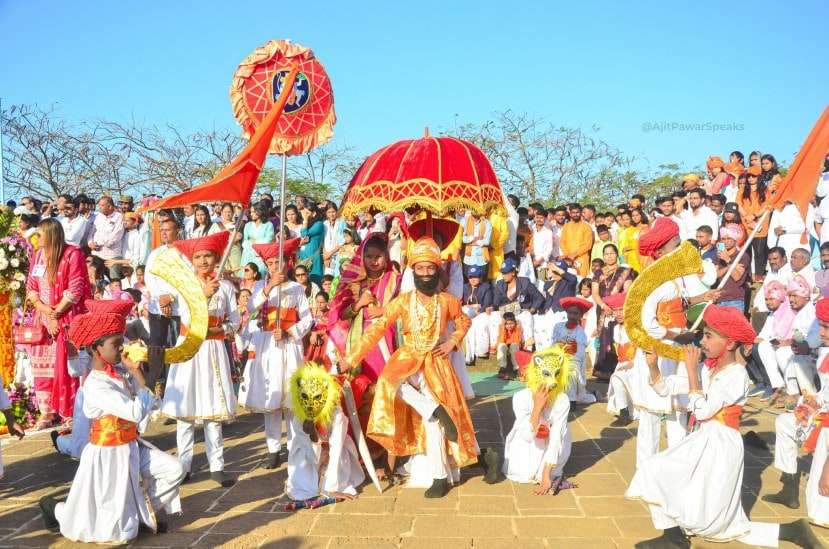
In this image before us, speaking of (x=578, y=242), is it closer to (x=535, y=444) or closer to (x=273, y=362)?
(x=535, y=444)

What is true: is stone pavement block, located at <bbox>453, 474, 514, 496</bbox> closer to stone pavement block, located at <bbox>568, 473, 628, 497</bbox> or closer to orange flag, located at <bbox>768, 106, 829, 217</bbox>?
stone pavement block, located at <bbox>568, 473, 628, 497</bbox>

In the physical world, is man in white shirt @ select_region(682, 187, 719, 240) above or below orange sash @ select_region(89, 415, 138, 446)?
above

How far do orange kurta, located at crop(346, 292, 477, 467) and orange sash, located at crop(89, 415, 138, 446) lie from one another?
179cm

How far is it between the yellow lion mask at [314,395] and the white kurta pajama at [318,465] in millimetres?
226

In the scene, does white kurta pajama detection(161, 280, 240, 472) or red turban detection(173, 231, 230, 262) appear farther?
red turban detection(173, 231, 230, 262)

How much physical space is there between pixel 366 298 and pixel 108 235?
839 centimetres

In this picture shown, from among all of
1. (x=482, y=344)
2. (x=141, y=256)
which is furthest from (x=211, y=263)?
(x=141, y=256)

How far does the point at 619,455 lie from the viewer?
700 cm

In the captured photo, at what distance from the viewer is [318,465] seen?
5.82 metres

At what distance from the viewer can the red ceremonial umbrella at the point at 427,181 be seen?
20.1 feet

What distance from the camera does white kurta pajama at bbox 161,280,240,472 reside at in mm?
6055

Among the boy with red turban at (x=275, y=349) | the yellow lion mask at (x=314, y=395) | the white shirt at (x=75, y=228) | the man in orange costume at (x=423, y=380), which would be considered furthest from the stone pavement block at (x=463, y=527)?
the white shirt at (x=75, y=228)

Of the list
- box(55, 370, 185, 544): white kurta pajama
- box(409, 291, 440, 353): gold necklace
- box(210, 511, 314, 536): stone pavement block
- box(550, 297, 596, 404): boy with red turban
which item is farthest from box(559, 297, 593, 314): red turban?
box(55, 370, 185, 544): white kurta pajama

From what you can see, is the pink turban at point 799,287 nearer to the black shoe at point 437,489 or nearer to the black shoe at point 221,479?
the black shoe at point 437,489
